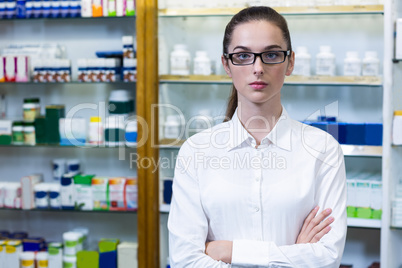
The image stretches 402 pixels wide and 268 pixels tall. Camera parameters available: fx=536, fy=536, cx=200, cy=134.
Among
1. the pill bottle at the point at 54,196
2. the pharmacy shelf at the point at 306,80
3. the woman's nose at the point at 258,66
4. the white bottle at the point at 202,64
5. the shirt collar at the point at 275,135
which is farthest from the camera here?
the pill bottle at the point at 54,196

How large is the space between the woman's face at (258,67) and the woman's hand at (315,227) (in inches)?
14.3

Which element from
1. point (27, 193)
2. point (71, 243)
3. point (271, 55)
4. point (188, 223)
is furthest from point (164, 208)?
point (271, 55)

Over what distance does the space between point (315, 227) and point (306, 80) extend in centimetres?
179

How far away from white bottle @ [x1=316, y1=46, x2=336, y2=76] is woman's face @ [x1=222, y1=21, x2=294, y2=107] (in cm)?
172

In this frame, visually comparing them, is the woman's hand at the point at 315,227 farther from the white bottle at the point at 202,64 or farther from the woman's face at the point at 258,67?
the white bottle at the point at 202,64

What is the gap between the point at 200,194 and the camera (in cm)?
164

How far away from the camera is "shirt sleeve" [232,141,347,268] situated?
1561mm

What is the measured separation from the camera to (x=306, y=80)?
3.22 m

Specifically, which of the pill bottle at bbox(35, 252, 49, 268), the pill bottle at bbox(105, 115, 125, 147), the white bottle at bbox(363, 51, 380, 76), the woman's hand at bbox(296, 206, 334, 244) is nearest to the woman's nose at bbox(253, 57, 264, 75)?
the woman's hand at bbox(296, 206, 334, 244)

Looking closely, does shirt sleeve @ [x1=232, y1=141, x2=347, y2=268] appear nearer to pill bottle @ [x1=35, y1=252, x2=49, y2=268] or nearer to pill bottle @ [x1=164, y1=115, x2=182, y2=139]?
pill bottle @ [x1=164, y1=115, x2=182, y2=139]

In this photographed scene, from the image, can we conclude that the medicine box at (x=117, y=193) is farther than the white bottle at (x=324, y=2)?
Yes

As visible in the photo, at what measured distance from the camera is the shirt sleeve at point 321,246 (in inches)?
61.4

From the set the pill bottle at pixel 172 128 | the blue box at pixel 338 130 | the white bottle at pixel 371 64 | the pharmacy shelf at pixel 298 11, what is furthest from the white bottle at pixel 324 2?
the pill bottle at pixel 172 128

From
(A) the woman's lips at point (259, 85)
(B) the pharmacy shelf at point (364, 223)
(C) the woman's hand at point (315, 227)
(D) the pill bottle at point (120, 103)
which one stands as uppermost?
(A) the woman's lips at point (259, 85)
